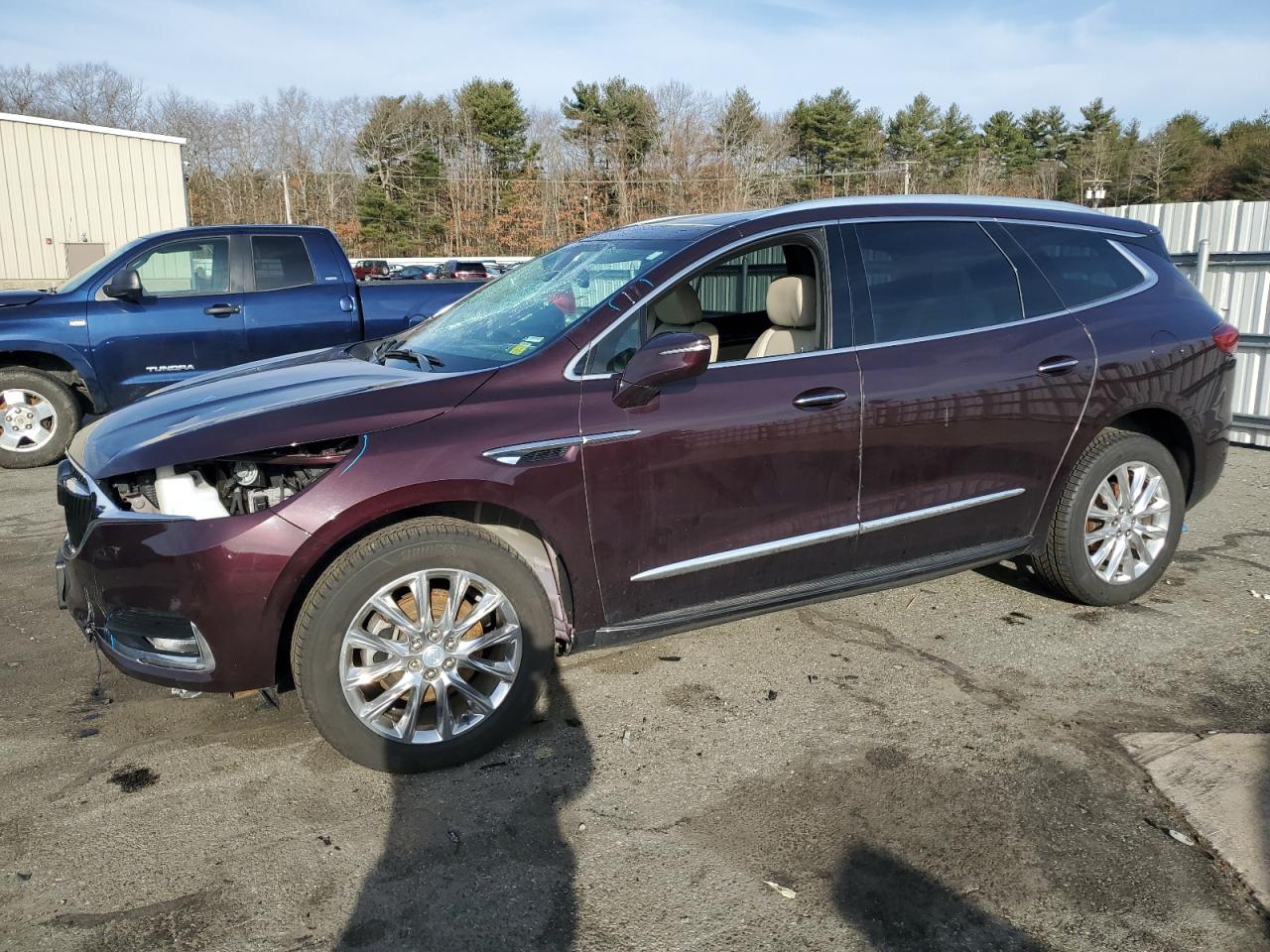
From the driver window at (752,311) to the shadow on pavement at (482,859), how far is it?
54.7 inches

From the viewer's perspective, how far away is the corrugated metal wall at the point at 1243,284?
8602 millimetres

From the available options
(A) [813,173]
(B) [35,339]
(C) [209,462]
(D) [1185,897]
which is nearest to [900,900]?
(D) [1185,897]

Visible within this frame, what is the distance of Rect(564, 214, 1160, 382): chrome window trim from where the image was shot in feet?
11.1

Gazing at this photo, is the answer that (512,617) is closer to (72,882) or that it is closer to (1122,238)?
(72,882)

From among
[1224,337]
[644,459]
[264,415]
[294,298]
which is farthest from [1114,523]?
[294,298]

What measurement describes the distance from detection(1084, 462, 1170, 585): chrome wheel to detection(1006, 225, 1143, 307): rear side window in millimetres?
821

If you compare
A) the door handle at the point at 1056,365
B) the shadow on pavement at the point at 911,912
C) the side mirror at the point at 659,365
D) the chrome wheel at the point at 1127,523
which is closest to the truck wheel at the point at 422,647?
the side mirror at the point at 659,365

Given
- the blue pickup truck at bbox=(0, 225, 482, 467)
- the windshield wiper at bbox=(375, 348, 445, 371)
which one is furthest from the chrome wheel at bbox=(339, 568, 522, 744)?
the blue pickup truck at bbox=(0, 225, 482, 467)

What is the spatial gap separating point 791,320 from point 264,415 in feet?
6.77

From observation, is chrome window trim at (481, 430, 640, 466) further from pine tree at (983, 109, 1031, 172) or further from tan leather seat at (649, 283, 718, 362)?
pine tree at (983, 109, 1031, 172)

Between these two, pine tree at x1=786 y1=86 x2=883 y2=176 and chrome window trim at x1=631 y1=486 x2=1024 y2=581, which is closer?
chrome window trim at x1=631 y1=486 x2=1024 y2=581

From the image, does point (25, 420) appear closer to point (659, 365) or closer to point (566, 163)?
point (659, 365)

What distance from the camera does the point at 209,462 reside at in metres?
3.04

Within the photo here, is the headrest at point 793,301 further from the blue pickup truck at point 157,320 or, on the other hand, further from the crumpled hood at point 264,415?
the blue pickup truck at point 157,320
